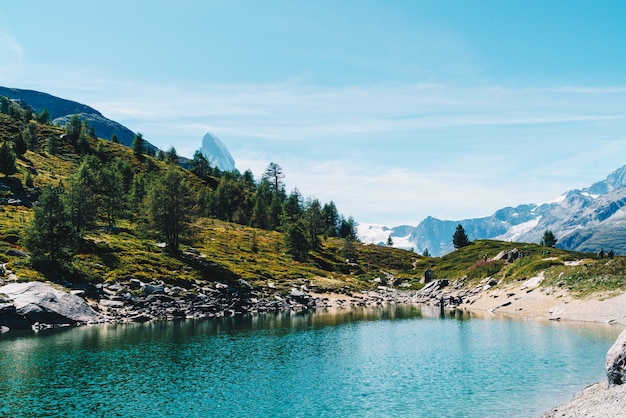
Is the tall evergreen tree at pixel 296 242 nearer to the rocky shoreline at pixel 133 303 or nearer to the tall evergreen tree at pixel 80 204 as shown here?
the rocky shoreline at pixel 133 303

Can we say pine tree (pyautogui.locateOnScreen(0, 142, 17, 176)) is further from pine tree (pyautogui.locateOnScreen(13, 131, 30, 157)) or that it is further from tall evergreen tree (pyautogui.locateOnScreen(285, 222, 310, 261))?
tall evergreen tree (pyautogui.locateOnScreen(285, 222, 310, 261))

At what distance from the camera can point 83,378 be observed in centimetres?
4088

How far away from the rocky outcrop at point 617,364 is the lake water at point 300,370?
14.8 ft

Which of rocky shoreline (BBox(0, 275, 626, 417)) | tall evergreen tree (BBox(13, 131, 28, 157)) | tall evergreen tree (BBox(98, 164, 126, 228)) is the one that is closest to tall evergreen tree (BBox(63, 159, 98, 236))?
tall evergreen tree (BBox(98, 164, 126, 228))

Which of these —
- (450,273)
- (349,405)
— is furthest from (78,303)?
(450,273)

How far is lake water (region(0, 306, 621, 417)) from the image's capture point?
32469 mm

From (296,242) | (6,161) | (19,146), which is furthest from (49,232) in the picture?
(19,146)

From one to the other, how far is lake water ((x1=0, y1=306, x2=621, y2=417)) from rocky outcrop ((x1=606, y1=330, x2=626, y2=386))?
14.8ft

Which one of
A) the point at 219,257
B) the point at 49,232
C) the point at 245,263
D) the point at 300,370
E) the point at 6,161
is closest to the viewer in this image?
the point at 300,370

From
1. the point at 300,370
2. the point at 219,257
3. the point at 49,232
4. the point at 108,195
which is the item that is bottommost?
the point at 300,370

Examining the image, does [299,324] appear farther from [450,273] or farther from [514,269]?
[450,273]

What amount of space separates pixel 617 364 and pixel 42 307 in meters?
77.6

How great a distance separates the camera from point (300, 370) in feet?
147

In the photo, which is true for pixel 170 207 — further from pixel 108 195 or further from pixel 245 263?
pixel 245 263
